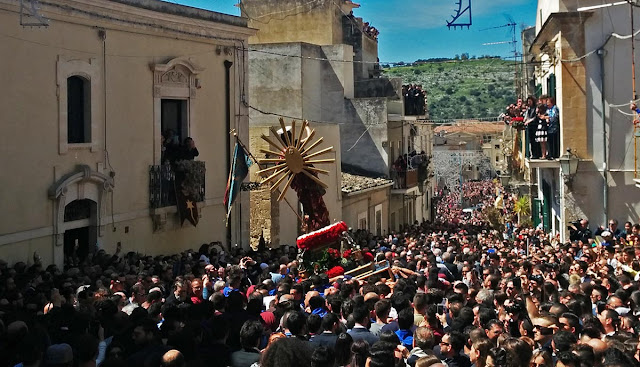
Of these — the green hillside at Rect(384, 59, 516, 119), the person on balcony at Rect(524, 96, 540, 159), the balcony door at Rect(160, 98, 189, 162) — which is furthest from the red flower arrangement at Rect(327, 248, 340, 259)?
the green hillside at Rect(384, 59, 516, 119)

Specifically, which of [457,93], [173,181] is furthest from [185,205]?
[457,93]

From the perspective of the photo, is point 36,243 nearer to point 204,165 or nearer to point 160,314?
point 204,165

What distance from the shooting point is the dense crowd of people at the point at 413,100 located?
36.5m

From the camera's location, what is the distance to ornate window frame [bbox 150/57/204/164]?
18703 mm

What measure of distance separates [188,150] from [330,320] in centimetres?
1278

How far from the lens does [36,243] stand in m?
15.1

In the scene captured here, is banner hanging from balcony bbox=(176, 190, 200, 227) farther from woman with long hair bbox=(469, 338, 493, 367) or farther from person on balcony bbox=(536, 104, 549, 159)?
woman with long hair bbox=(469, 338, 493, 367)

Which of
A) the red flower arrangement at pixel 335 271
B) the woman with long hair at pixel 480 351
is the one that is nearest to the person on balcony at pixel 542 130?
the red flower arrangement at pixel 335 271

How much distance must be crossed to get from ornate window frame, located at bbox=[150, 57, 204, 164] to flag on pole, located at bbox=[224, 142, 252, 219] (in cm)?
122

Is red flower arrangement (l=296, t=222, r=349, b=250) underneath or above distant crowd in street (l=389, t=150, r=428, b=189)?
underneath

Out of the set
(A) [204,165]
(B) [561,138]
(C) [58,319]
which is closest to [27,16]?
(A) [204,165]

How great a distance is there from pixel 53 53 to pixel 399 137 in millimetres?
21668

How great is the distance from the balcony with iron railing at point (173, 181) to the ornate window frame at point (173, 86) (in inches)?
12.8

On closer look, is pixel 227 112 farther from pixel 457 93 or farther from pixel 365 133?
pixel 457 93
